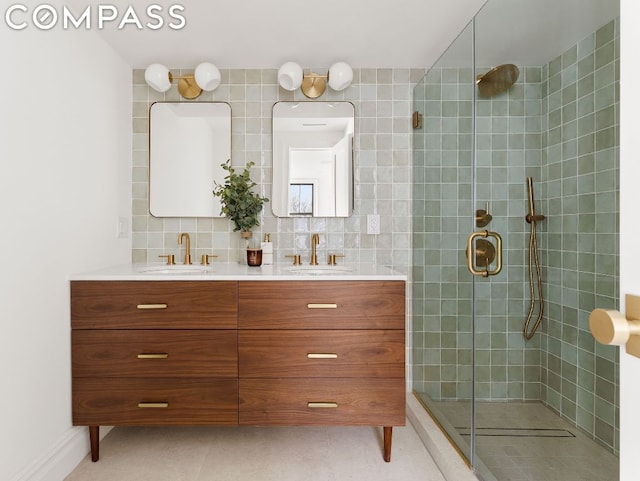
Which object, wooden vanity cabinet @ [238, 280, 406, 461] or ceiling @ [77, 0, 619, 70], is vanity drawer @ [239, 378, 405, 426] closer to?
wooden vanity cabinet @ [238, 280, 406, 461]

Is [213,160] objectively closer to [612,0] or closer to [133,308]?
[133,308]

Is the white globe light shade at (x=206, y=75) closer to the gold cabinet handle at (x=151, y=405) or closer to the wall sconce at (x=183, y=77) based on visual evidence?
the wall sconce at (x=183, y=77)

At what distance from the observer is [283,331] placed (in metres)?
1.87

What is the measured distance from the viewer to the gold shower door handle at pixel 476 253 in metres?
1.51

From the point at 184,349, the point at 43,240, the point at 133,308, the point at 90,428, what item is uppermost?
the point at 43,240

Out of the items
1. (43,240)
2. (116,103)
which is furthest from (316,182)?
(43,240)

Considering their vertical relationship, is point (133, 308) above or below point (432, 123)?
below

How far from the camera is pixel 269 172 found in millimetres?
2586

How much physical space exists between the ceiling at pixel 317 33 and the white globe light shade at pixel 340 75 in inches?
3.2

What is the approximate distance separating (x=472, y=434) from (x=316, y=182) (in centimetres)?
156

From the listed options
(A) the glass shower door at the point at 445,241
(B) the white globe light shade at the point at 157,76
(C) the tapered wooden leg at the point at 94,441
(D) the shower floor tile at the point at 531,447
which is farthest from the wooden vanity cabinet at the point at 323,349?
(B) the white globe light shade at the point at 157,76

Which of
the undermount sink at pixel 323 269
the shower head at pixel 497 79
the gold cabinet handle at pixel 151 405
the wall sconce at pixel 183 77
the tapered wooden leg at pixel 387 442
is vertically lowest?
the tapered wooden leg at pixel 387 442
